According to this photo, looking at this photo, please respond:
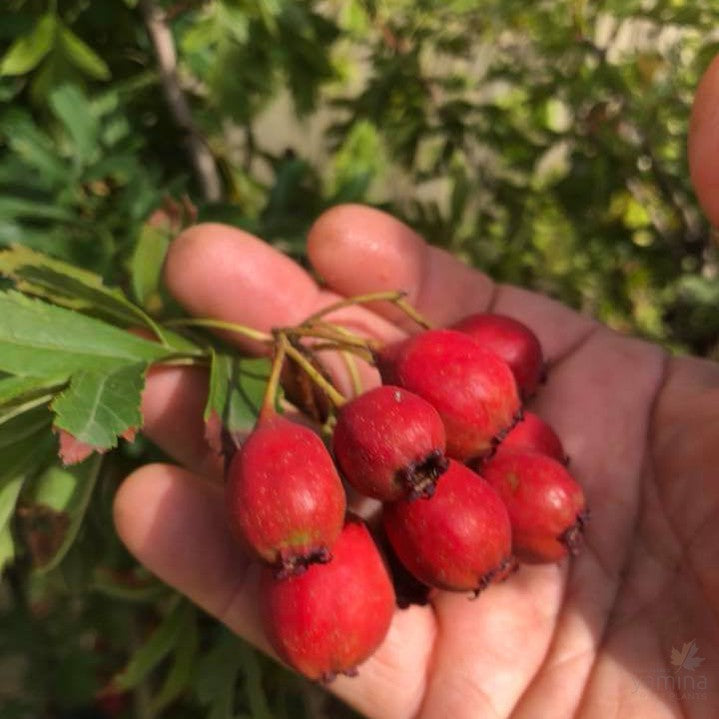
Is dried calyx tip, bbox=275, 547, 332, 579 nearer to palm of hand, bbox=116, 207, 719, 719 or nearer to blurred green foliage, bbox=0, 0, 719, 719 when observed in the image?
palm of hand, bbox=116, 207, 719, 719

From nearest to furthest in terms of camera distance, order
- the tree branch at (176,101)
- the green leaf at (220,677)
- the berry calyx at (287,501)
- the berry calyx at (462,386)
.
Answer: the berry calyx at (287,501) → the berry calyx at (462,386) → the green leaf at (220,677) → the tree branch at (176,101)

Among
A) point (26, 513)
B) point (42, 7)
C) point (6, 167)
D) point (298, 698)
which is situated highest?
point (42, 7)

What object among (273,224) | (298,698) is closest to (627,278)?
(273,224)

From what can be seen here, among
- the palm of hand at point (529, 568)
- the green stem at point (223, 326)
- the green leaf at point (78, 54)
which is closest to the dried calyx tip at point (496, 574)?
the palm of hand at point (529, 568)

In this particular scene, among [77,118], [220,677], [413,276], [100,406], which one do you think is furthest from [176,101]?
[220,677]

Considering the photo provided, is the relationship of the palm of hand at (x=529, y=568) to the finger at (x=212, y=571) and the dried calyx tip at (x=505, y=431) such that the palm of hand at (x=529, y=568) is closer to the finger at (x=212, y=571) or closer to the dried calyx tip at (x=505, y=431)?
the finger at (x=212, y=571)

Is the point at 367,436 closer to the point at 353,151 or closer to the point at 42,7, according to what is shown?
the point at 42,7

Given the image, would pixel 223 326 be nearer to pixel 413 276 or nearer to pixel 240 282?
pixel 240 282

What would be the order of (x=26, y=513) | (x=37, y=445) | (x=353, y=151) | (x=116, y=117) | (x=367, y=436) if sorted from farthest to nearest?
1. (x=353, y=151)
2. (x=116, y=117)
3. (x=26, y=513)
4. (x=37, y=445)
5. (x=367, y=436)

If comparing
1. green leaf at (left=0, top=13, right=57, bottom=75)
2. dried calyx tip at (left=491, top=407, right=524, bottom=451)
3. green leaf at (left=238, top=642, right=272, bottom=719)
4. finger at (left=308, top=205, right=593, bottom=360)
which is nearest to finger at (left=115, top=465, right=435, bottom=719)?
green leaf at (left=238, top=642, right=272, bottom=719)
